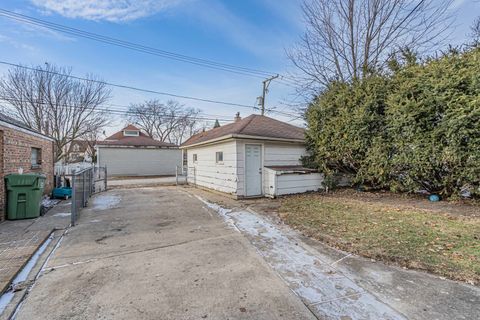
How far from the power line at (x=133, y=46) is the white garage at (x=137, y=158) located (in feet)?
27.6

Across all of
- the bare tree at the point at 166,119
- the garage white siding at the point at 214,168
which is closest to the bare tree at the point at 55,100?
the garage white siding at the point at 214,168

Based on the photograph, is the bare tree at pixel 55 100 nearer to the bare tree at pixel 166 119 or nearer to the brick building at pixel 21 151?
the brick building at pixel 21 151

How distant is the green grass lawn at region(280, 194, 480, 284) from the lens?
3.18 meters

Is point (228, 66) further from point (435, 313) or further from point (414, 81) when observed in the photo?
point (435, 313)

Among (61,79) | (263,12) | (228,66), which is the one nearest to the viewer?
(263,12)

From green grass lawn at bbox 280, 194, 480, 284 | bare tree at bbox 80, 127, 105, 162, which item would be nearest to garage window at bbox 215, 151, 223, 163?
green grass lawn at bbox 280, 194, 480, 284

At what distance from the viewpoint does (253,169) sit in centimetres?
902

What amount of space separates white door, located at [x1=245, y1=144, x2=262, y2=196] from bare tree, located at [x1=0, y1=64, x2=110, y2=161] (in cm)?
1602

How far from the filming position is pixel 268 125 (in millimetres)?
10820

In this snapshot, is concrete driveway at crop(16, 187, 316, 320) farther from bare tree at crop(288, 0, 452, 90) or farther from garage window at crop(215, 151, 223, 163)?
bare tree at crop(288, 0, 452, 90)

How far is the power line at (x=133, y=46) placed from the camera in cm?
1035

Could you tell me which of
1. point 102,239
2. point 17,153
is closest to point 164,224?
point 102,239

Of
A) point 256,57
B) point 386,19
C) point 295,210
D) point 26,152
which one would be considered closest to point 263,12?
point 256,57

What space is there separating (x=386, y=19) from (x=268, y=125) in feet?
24.7
